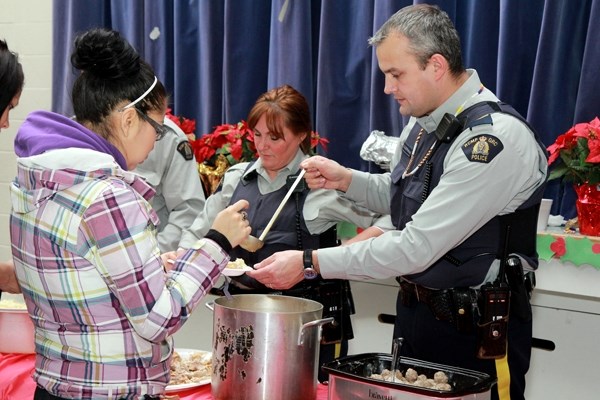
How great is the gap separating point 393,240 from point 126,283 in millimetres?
770

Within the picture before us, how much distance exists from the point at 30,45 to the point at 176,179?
1645 mm

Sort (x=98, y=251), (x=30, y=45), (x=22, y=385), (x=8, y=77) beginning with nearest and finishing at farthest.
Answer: (x=98, y=251), (x=8, y=77), (x=22, y=385), (x=30, y=45)

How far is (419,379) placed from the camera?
4.75ft

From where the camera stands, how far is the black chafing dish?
52.2 inches

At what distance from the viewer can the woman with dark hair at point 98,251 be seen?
1.17 metres

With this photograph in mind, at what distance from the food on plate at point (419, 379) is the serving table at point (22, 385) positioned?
159 millimetres

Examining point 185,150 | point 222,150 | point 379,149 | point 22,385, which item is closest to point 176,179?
point 185,150

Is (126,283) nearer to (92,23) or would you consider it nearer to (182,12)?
(182,12)

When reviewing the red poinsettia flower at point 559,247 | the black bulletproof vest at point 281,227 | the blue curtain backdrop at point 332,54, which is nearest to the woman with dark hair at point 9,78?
the blue curtain backdrop at point 332,54

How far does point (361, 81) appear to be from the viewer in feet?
9.88

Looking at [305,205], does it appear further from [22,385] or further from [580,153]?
[22,385]

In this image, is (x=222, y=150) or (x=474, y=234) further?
(x=222, y=150)

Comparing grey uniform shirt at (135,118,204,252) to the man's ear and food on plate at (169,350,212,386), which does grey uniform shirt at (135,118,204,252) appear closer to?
food on plate at (169,350,212,386)

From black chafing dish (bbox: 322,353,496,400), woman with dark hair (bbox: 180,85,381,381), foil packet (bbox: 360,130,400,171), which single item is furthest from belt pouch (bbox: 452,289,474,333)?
foil packet (bbox: 360,130,400,171)
